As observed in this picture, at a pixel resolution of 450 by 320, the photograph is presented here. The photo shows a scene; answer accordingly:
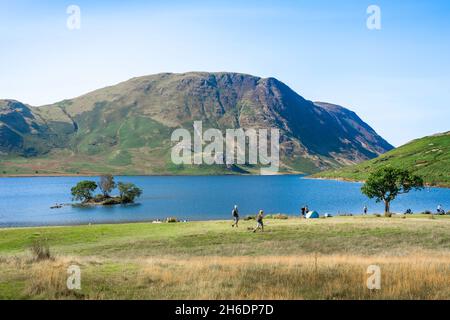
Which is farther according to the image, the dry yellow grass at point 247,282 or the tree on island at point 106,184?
the tree on island at point 106,184

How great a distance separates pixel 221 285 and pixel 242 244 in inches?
1008

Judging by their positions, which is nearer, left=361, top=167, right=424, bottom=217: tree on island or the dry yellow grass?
the dry yellow grass

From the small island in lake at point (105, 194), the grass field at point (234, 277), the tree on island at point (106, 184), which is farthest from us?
the tree on island at point (106, 184)

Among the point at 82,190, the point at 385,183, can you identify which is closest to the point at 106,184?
the point at 82,190

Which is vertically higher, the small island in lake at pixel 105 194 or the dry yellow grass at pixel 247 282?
the dry yellow grass at pixel 247 282

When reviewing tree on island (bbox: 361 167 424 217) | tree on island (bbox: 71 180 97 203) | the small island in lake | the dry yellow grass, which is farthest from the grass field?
tree on island (bbox: 71 180 97 203)

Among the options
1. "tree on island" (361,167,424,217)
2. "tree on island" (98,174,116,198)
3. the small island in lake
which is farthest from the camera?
"tree on island" (98,174,116,198)

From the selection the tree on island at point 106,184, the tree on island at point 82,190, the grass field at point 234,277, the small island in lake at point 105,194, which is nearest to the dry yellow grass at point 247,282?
the grass field at point 234,277

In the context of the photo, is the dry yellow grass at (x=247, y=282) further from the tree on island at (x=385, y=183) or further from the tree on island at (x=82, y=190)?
the tree on island at (x=82, y=190)

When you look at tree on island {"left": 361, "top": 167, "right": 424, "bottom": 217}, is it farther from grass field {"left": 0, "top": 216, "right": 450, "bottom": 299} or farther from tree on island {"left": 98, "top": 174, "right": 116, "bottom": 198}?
tree on island {"left": 98, "top": 174, "right": 116, "bottom": 198}

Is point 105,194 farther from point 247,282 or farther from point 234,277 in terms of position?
point 247,282

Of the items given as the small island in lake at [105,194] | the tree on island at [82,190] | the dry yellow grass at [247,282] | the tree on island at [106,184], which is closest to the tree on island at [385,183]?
the dry yellow grass at [247,282]

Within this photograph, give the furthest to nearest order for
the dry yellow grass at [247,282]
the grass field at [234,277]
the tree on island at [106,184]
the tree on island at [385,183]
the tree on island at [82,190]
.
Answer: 1. the tree on island at [106,184]
2. the tree on island at [82,190]
3. the tree on island at [385,183]
4. the grass field at [234,277]
5. the dry yellow grass at [247,282]

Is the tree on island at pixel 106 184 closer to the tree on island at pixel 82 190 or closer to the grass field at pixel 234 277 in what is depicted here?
the tree on island at pixel 82 190
